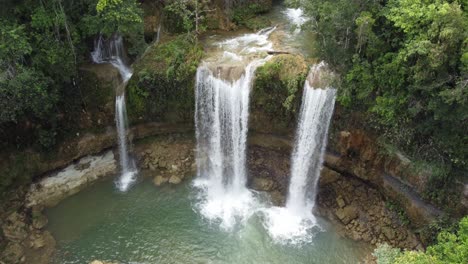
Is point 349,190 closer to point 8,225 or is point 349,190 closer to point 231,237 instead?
point 231,237

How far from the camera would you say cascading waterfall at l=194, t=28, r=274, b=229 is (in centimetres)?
1787

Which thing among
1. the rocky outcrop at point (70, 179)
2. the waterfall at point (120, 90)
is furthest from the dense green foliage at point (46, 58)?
the rocky outcrop at point (70, 179)

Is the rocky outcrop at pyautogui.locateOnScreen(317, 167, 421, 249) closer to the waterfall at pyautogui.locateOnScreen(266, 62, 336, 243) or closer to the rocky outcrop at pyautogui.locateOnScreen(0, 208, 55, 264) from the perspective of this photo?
the waterfall at pyautogui.locateOnScreen(266, 62, 336, 243)

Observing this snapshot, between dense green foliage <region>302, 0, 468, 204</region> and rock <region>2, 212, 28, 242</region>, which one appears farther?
rock <region>2, 212, 28, 242</region>

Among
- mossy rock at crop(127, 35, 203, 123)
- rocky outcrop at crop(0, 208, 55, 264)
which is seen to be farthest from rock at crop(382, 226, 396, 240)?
rocky outcrop at crop(0, 208, 55, 264)

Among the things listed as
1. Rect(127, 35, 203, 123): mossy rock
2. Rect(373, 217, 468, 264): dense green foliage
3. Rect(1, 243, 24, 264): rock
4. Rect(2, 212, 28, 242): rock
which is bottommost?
Rect(1, 243, 24, 264): rock

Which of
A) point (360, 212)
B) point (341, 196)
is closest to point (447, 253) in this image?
point (360, 212)

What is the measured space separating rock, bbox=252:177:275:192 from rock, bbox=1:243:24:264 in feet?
36.7

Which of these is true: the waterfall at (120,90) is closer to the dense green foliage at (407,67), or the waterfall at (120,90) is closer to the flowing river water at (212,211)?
the flowing river water at (212,211)

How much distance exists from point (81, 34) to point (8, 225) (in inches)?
375

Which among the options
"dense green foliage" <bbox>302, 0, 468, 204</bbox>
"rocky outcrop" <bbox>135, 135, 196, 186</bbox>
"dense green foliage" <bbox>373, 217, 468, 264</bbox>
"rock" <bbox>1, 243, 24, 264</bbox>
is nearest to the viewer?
"dense green foliage" <bbox>373, 217, 468, 264</bbox>

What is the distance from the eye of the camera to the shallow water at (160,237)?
52.5 feet

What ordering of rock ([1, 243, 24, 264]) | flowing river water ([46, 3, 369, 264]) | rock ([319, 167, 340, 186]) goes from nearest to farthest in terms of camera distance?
rock ([1, 243, 24, 264]) < flowing river water ([46, 3, 369, 264]) < rock ([319, 167, 340, 186])

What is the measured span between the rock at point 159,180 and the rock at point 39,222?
212 inches
